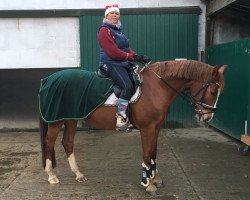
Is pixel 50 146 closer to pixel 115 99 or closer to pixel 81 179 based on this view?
pixel 81 179

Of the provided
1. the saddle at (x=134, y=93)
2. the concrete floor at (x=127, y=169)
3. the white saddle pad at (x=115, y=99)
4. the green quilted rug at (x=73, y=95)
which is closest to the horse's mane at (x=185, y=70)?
the saddle at (x=134, y=93)

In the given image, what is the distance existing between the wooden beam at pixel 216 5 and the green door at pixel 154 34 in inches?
12.5

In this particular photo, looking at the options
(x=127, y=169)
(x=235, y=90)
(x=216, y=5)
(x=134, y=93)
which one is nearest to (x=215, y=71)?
(x=134, y=93)

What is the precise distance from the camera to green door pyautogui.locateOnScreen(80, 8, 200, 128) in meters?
8.84

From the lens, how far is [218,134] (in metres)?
8.22

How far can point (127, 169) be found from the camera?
5.55 metres

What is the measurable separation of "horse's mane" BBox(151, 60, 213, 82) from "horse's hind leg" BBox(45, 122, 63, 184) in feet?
5.17

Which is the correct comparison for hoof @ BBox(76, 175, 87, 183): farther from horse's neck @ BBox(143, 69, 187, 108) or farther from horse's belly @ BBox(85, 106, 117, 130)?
horse's neck @ BBox(143, 69, 187, 108)

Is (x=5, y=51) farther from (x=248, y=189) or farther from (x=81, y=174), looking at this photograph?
(x=248, y=189)

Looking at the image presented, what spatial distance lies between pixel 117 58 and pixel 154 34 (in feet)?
15.4

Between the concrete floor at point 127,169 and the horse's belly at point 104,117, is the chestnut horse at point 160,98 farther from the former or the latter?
the concrete floor at point 127,169

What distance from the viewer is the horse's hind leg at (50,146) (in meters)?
4.94

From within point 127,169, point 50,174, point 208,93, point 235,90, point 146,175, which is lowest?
point 127,169

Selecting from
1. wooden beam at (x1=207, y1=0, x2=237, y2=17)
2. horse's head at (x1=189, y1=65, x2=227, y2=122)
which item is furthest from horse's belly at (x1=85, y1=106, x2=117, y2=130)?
wooden beam at (x1=207, y1=0, x2=237, y2=17)
